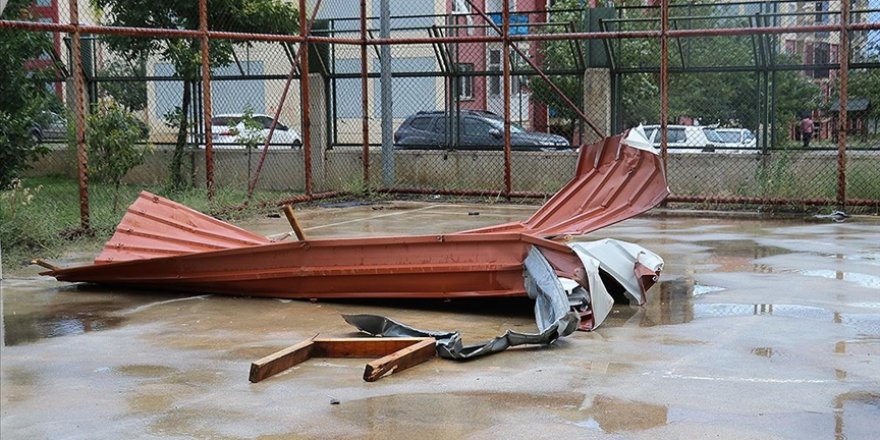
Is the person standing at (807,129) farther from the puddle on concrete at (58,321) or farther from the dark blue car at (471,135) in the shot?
the puddle on concrete at (58,321)

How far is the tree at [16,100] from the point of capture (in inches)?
435

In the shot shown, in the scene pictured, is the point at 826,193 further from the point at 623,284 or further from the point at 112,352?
the point at 112,352

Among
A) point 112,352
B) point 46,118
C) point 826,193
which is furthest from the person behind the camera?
→ point 826,193

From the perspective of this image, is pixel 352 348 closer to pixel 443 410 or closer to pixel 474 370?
pixel 474 370

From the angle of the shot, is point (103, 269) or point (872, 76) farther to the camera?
point (872, 76)

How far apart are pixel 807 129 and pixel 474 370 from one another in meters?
11.7

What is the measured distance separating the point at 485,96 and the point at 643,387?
1435 centimetres

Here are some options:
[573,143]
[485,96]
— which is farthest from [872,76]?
[485,96]

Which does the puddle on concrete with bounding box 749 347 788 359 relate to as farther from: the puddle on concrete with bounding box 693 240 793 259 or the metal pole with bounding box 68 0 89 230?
the metal pole with bounding box 68 0 89 230

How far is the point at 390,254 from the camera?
773 cm

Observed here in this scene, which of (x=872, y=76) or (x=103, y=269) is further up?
(x=872, y=76)

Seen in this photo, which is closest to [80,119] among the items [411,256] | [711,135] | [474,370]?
[411,256]

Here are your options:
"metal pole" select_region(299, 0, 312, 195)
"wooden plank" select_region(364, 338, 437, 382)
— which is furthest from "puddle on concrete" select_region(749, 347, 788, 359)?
"metal pole" select_region(299, 0, 312, 195)

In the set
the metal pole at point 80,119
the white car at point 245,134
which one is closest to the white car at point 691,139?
the white car at point 245,134
